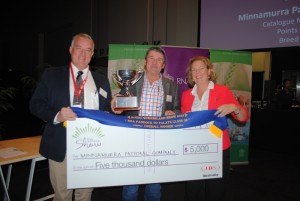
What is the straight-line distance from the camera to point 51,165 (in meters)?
2.05

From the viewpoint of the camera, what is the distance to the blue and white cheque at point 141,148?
1.92m

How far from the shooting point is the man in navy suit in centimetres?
198

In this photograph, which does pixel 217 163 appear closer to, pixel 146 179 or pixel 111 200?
pixel 146 179

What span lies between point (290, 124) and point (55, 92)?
16.9ft

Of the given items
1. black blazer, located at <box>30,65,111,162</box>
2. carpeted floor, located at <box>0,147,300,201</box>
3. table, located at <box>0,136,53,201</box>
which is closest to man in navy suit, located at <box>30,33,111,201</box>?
black blazer, located at <box>30,65,111,162</box>

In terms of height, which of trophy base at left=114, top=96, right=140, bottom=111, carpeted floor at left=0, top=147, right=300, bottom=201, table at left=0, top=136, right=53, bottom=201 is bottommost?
carpeted floor at left=0, top=147, right=300, bottom=201

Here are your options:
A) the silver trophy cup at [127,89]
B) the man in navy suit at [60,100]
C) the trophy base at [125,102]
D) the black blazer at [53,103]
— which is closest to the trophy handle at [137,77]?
the silver trophy cup at [127,89]

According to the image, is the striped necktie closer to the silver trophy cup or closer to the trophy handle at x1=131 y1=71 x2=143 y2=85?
the silver trophy cup

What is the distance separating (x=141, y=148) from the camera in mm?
2027

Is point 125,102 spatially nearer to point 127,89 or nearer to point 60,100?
point 127,89

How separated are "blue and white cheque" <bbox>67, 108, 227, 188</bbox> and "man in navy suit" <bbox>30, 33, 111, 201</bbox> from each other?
0.14 metres

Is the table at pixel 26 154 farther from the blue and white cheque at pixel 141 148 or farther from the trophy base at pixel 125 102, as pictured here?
the trophy base at pixel 125 102


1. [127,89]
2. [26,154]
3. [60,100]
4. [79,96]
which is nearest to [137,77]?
[127,89]

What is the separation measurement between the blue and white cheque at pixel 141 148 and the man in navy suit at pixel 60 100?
14cm
